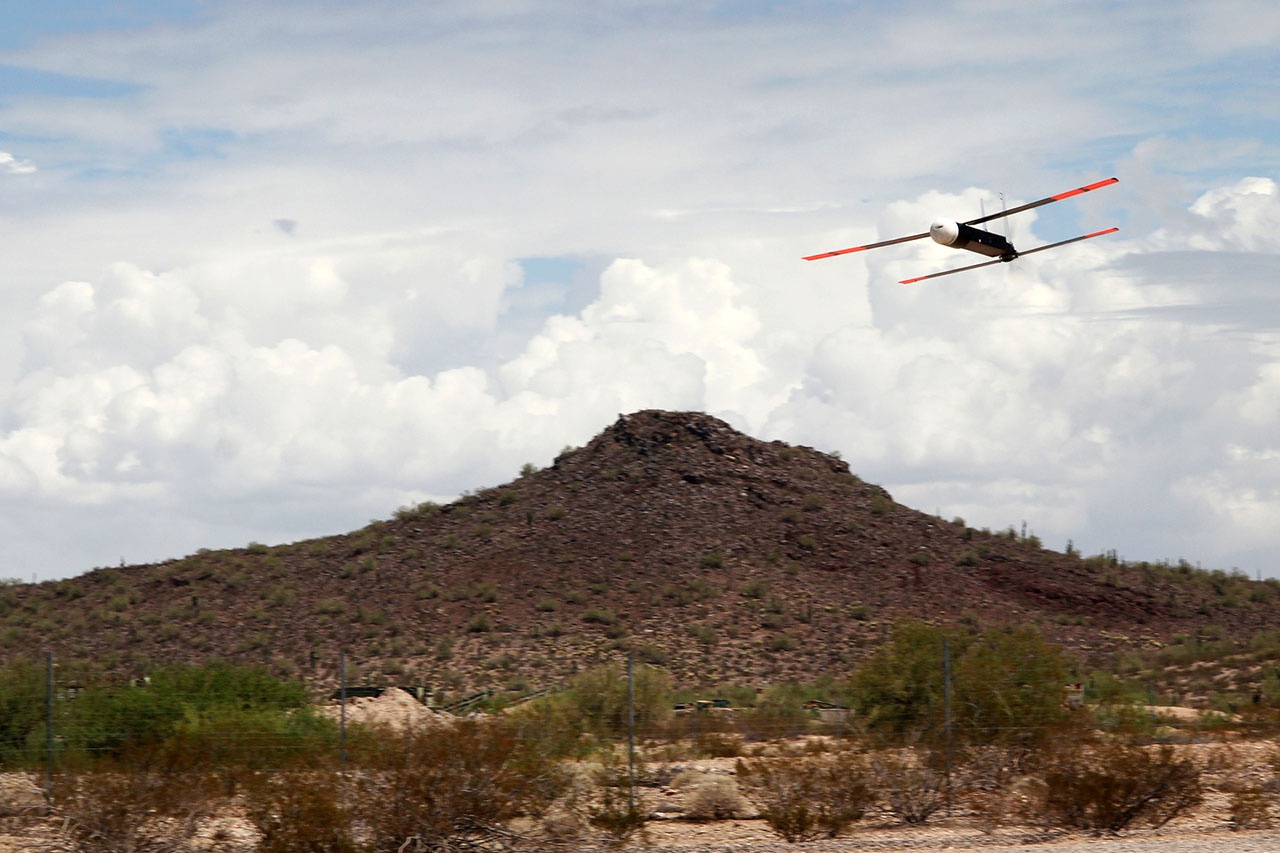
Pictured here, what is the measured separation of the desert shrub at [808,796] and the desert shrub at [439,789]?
401 cm

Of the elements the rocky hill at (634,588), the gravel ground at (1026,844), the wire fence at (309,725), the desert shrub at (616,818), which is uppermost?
the rocky hill at (634,588)

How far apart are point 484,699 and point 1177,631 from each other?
37.8 meters

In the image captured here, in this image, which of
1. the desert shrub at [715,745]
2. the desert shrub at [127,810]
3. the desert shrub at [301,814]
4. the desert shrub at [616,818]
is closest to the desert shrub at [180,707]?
the desert shrub at [127,810]

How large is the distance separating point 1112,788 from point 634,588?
46.0m

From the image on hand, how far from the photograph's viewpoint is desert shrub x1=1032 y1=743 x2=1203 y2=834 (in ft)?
74.3

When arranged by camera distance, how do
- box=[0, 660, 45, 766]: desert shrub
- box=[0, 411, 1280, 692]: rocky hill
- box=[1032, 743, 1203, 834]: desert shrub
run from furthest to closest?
box=[0, 411, 1280, 692]: rocky hill
box=[0, 660, 45, 766]: desert shrub
box=[1032, 743, 1203, 834]: desert shrub

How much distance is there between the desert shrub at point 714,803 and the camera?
25.5m

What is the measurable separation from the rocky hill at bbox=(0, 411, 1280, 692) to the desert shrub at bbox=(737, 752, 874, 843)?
105 ft

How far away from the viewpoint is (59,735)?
2520 centimetres

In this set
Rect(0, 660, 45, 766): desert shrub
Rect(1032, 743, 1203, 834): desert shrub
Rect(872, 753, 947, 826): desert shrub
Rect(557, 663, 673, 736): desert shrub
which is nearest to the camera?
Rect(1032, 743, 1203, 834): desert shrub

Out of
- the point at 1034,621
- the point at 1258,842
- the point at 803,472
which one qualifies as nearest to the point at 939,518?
the point at 803,472

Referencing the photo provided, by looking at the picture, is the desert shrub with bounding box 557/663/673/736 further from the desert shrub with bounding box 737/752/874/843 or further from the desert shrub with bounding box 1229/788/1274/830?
the desert shrub with bounding box 1229/788/1274/830

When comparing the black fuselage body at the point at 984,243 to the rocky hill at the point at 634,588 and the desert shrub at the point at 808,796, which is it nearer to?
the desert shrub at the point at 808,796

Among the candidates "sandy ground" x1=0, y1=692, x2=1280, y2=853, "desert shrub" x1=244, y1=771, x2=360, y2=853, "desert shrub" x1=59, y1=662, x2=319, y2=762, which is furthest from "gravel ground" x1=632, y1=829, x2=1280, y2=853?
"desert shrub" x1=59, y1=662, x2=319, y2=762
